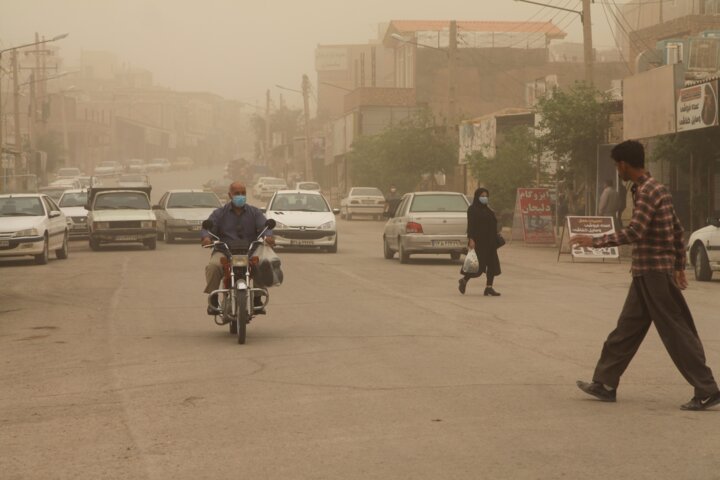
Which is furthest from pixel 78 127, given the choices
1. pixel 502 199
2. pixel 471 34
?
Result: pixel 502 199

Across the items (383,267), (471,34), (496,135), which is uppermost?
(471,34)

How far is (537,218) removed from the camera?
123 feet

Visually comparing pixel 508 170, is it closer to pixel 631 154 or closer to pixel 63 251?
pixel 63 251

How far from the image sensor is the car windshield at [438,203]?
2889 centimetres

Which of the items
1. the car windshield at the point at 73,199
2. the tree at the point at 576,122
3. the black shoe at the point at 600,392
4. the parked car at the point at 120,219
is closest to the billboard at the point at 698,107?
the tree at the point at 576,122

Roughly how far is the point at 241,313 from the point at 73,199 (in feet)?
93.7

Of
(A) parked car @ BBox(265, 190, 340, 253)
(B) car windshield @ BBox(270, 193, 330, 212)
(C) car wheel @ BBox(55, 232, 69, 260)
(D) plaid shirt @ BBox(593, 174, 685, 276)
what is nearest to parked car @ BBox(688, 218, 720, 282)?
(A) parked car @ BBox(265, 190, 340, 253)

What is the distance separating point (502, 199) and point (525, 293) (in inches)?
880

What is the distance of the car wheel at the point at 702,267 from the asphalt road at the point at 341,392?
381 centimetres

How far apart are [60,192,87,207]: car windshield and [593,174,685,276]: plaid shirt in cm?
3278

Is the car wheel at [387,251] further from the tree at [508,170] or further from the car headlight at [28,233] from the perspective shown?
the tree at [508,170]

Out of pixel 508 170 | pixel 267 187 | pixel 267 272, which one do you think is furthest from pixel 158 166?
pixel 267 272

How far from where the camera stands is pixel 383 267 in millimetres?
27078

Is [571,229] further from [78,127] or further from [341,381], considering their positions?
[78,127]
